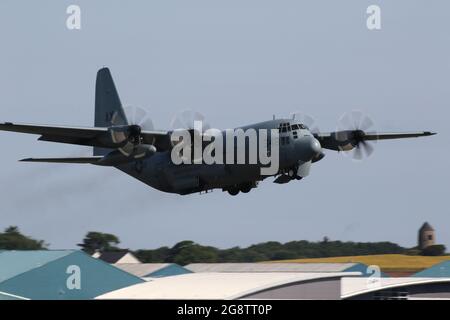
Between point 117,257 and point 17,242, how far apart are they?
459 inches

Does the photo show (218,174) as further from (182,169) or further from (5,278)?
(5,278)

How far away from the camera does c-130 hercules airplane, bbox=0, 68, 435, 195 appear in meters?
36.5

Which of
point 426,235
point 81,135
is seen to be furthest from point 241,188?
point 426,235

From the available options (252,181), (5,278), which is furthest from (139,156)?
(5,278)

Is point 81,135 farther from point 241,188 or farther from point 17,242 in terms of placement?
point 17,242

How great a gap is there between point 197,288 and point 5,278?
10805 mm

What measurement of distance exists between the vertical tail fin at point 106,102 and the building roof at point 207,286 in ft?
45.0

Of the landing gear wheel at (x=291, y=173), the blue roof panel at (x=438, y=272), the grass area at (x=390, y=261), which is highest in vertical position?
the landing gear wheel at (x=291, y=173)

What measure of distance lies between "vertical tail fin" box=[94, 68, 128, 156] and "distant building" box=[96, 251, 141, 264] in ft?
71.1

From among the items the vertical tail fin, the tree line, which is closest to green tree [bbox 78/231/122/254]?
the tree line

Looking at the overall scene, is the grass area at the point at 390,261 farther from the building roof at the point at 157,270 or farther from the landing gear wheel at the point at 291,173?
the landing gear wheel at the point at 291,173

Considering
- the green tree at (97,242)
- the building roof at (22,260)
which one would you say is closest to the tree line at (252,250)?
the green tree at (97,242)

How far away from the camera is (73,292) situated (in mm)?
39656

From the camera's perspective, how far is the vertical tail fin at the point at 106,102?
156 feet
